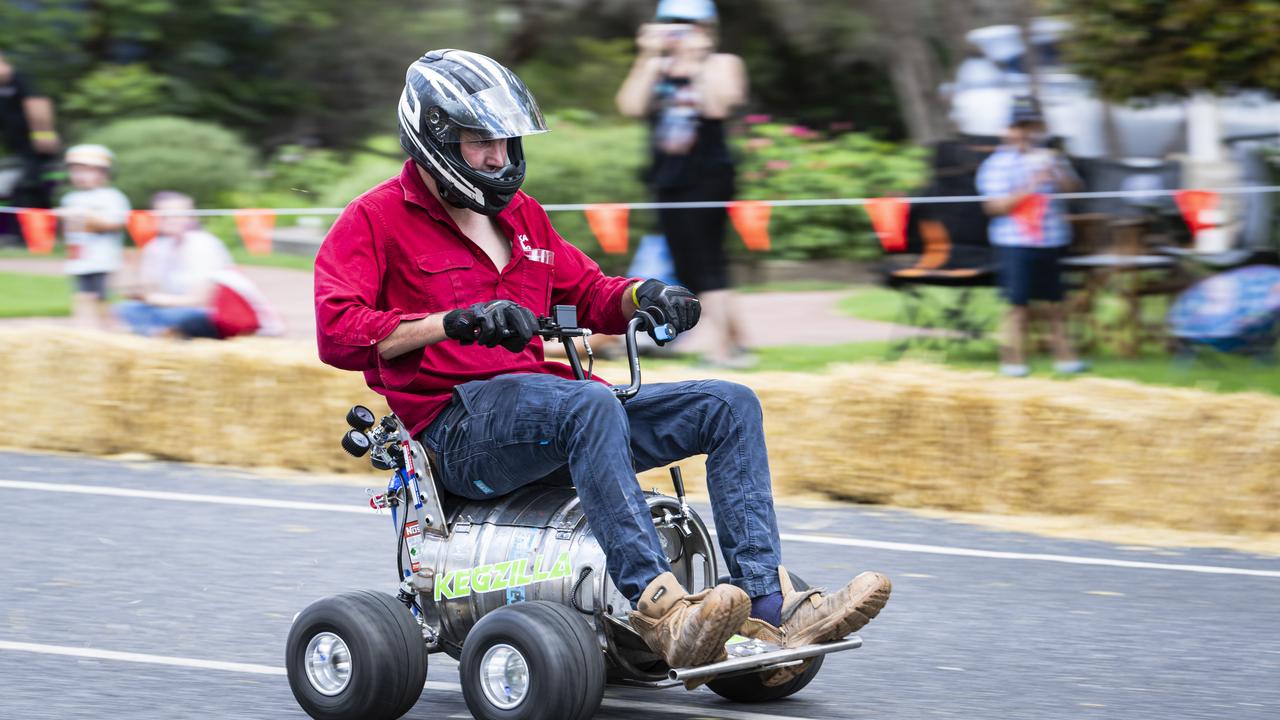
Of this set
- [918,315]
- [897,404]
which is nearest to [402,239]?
[897,404]

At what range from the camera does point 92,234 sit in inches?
404

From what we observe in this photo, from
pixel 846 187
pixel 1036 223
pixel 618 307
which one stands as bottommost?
pixel 846 187

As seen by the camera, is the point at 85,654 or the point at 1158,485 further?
the point at 1158,485

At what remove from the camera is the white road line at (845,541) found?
643 centimetres

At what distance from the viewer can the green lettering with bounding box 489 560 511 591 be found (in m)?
4.44

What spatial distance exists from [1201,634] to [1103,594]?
1.78 ft

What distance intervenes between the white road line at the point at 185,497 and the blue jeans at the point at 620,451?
9.91 ft

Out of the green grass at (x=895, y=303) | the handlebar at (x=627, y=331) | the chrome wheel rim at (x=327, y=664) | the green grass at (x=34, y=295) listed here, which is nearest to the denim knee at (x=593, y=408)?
the handlebar at (x=627, y=331)

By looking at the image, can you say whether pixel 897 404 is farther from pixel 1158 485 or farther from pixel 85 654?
pixel 85 654

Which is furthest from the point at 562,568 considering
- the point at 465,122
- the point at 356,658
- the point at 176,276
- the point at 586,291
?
the point at 176,276

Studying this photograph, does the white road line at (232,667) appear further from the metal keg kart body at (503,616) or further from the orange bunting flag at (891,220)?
the orange bunting flag at (891,220)

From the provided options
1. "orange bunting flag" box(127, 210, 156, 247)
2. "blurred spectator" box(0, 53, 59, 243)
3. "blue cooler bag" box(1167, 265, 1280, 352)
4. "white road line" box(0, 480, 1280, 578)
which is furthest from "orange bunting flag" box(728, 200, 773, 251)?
"blurred spectator" box(0, 53, 59, 243)

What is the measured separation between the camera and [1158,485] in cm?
703

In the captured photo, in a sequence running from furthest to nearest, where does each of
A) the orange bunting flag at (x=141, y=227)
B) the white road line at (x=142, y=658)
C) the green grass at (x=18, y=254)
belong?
the green grass at (x=18, y=254) → the orange bunting flag at (x=141, y=227) → the white road line at (x=142, y=658)
